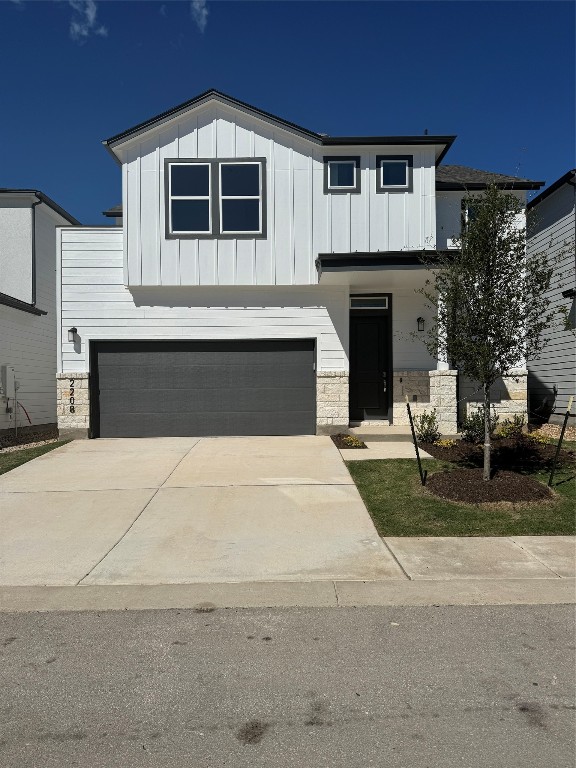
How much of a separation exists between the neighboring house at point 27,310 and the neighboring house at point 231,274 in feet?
8.39

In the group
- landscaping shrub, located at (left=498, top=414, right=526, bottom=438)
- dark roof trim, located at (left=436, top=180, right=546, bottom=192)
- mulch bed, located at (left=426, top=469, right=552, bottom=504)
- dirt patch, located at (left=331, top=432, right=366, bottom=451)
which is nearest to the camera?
mulch bed, located at (left=426, top=469, right=552, bottom=504)

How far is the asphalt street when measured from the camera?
8.90ft

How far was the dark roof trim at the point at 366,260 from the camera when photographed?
36.9ft

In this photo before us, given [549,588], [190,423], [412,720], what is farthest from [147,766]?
[190,423]

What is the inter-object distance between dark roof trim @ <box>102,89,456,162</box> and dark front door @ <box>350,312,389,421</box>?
385cm

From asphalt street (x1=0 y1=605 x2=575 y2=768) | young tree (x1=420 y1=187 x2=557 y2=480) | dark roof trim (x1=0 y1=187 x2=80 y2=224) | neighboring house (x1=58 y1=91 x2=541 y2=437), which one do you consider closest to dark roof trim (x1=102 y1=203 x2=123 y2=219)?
dark roof trim (x1=0 y1=187 x2=80 y2=224)

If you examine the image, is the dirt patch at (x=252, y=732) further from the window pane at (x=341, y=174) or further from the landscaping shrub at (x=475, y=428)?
the window pane at (x=341, y=174)

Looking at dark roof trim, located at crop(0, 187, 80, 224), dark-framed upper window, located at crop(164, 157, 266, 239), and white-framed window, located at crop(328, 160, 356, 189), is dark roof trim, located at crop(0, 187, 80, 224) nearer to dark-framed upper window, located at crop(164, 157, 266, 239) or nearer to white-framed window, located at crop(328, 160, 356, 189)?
dark-framed upper window, located at crop(164, 157, 266, 239)

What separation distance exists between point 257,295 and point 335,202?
2707mm

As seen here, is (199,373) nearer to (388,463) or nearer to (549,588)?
(388,463)

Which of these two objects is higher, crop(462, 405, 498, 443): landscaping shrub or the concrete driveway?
crop(462, 405, 498, 443): landscaping shrub

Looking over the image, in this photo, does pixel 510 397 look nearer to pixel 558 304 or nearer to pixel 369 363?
pixel 558 304

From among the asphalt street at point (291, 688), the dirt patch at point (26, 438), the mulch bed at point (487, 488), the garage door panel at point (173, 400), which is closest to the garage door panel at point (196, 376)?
the garage door panel at point (173, 400)

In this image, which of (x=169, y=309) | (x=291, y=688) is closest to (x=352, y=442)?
(x=169, y=309)
